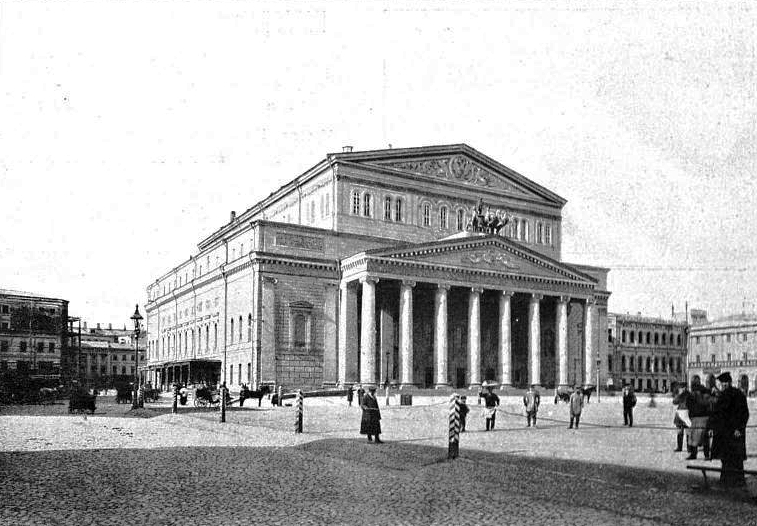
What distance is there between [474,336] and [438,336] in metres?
3.11

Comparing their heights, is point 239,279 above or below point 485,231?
below

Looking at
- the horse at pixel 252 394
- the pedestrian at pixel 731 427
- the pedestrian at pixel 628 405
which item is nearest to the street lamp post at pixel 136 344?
the horse at pixel 252 394

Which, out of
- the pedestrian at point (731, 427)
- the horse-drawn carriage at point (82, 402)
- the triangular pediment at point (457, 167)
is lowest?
the horse-drawn carriage at point (82, 402)

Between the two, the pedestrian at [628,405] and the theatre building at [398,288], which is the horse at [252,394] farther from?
the pedestrian at [628,405]

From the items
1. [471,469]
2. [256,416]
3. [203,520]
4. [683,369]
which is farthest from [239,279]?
[683,369]

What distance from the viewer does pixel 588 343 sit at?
65.3 metres

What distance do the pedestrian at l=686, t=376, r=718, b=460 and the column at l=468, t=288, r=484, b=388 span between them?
126 ft

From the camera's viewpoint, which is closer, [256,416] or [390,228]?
[256,416]

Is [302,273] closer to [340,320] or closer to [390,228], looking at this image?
[340,320]

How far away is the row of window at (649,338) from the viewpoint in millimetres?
112125

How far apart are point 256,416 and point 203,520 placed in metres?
27.0

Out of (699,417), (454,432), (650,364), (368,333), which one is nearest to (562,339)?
(368,333)

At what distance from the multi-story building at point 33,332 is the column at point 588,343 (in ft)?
175

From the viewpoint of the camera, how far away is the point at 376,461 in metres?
18.2
